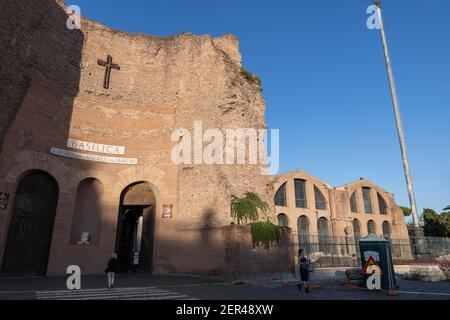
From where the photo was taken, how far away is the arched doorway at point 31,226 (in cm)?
1240

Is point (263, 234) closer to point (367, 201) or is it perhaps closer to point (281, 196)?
point (281, 196)

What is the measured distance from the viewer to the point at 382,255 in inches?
396

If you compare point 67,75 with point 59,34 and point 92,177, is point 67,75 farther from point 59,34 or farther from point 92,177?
point 92,177

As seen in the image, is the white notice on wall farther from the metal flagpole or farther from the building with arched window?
the building with arched window

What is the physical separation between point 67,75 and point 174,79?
5342 millimetres

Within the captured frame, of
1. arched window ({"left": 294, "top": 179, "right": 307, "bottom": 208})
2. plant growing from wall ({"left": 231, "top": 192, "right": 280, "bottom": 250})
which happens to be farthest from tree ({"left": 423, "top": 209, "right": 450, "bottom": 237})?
plant growing from wall ({"left": 231, "top": 192, "right": 280, "bottom": 250})

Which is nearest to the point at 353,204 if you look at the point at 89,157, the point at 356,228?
the point at 356,228

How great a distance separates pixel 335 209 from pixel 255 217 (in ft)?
80.2

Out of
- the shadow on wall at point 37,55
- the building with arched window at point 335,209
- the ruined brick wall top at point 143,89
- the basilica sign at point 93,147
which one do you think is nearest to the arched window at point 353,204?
the building with arched window at point 335,209

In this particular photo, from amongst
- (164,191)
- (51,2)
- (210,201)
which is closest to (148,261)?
(164,191)

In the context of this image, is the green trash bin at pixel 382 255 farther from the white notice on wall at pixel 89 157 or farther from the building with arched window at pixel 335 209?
the building with arched window at pixel 335 209

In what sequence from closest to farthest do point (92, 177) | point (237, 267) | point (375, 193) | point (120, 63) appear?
1. point (237, 267)
2. point (92, 177)
3. point (120, 63)
4. point (375, 193)

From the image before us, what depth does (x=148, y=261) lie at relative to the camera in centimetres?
1513

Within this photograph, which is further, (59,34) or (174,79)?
(174,79)
